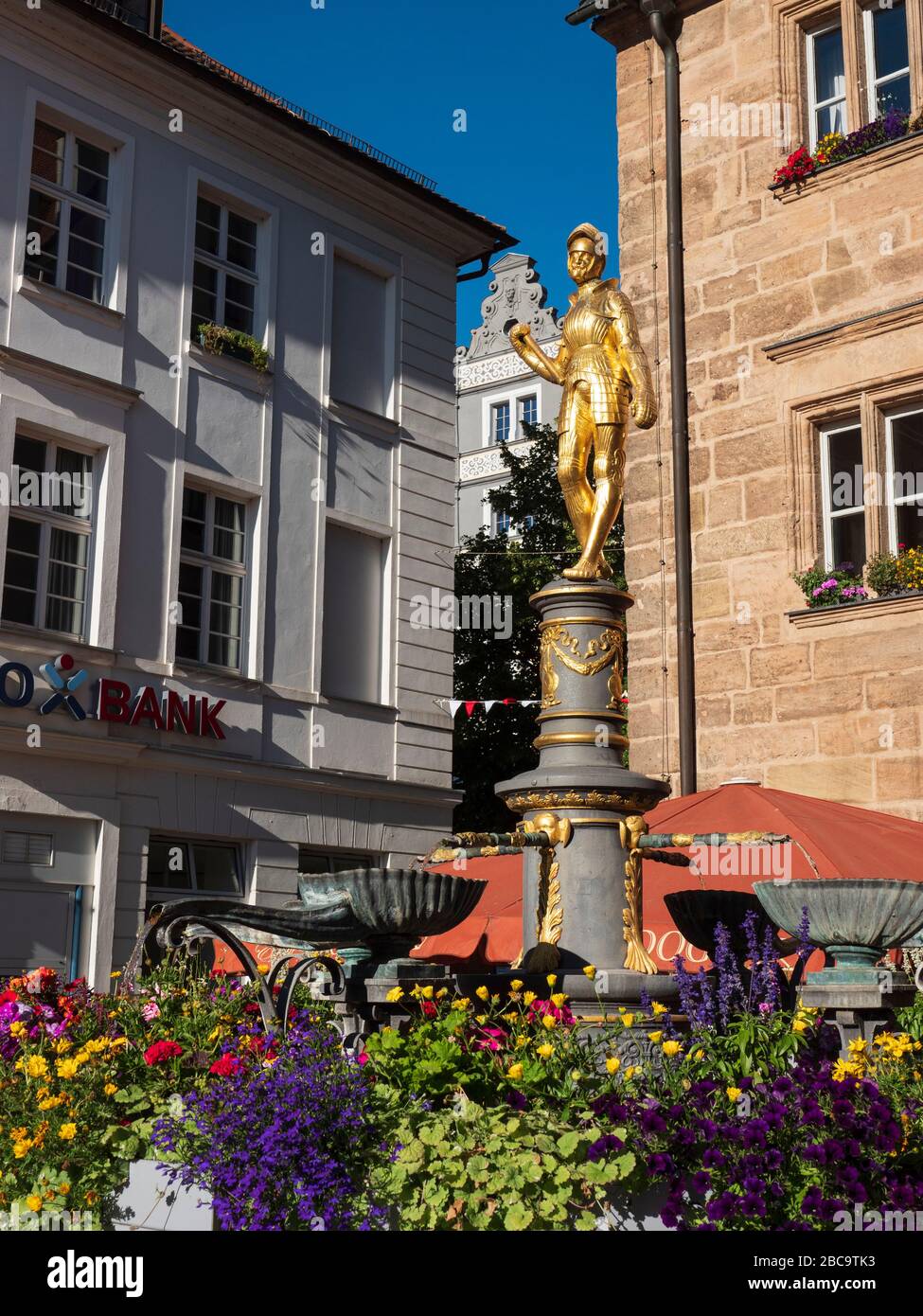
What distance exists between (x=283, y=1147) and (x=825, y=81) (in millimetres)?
12119

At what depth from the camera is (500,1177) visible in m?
3.66

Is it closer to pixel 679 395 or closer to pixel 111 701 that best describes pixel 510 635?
pixel 679 395

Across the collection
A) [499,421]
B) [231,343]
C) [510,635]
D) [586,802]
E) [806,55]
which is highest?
[499,421]

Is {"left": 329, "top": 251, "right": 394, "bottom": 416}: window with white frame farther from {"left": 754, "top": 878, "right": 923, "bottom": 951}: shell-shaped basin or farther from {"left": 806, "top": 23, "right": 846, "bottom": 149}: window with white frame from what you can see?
{"left": 754, "top": 878, "right": 923, "bottom": 951}: shell-shaped basin

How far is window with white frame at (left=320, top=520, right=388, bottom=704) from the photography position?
16.9m

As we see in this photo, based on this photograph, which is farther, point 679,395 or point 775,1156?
point 679,395

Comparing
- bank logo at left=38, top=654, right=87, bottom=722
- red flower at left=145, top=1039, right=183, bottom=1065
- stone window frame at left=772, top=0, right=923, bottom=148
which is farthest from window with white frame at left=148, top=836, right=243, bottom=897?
red flower at left=145, top=1039, right=183, bottom=1065

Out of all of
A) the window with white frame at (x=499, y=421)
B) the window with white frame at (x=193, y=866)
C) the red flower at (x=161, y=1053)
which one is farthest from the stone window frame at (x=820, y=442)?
the window with white frame at (x=499, y=421)

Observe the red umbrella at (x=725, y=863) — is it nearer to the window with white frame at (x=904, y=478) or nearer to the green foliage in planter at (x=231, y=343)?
the window with white frame at (x=904, y=478)

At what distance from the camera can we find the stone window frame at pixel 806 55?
12.5 metres

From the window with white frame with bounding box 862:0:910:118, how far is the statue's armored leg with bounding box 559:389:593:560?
297 inches

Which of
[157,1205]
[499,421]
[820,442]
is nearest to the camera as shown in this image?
[157,1205]

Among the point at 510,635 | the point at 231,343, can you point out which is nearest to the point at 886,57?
the point at 231,343
